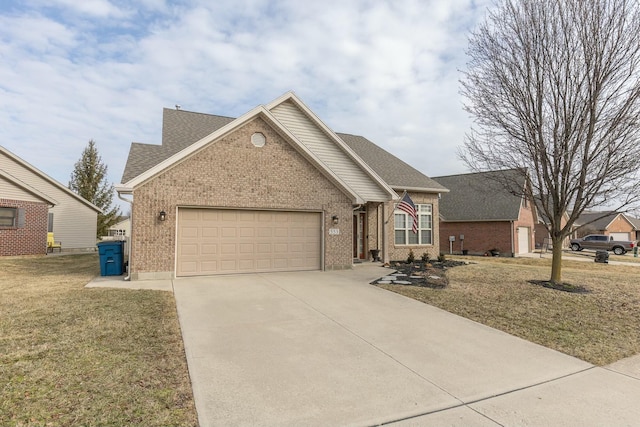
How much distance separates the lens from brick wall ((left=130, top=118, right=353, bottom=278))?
10203 mm

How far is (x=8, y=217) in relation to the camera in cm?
1755

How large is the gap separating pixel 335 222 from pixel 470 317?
266 inches

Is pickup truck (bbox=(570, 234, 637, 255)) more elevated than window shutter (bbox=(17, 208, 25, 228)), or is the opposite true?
window shutter (bbox=(17, 208, 25, 228))

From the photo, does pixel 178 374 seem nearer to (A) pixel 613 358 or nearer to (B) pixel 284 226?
(A) pixel 613 358

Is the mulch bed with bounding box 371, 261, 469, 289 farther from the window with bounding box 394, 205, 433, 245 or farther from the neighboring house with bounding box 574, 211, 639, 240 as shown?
the neighboring house with bounding box 574, 211, 639, 240

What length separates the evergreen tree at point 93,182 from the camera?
32.9 m

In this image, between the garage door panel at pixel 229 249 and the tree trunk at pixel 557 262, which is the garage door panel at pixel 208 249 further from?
the tree trunk at pixel 557 262

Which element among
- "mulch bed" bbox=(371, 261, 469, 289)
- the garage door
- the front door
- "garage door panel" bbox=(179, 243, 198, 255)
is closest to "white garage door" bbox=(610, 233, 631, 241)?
"mulch bed" bbox=(371, 261, 469, 289)

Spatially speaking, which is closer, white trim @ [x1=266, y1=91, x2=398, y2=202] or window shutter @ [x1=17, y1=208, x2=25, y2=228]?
white trim @ [x1=266, y1=91, x2=398, y2=202]

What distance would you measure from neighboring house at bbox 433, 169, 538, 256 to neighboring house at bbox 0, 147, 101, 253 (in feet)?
82.3

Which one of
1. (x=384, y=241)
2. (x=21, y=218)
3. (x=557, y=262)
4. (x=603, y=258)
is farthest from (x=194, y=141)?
(x=603, y=258)

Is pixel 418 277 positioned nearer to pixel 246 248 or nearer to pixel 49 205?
pixel 246 248

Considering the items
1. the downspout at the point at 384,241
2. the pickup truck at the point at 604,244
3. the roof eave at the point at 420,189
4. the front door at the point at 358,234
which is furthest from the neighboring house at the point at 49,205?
the pickup truck at the point at 604,244

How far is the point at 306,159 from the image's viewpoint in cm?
1254
